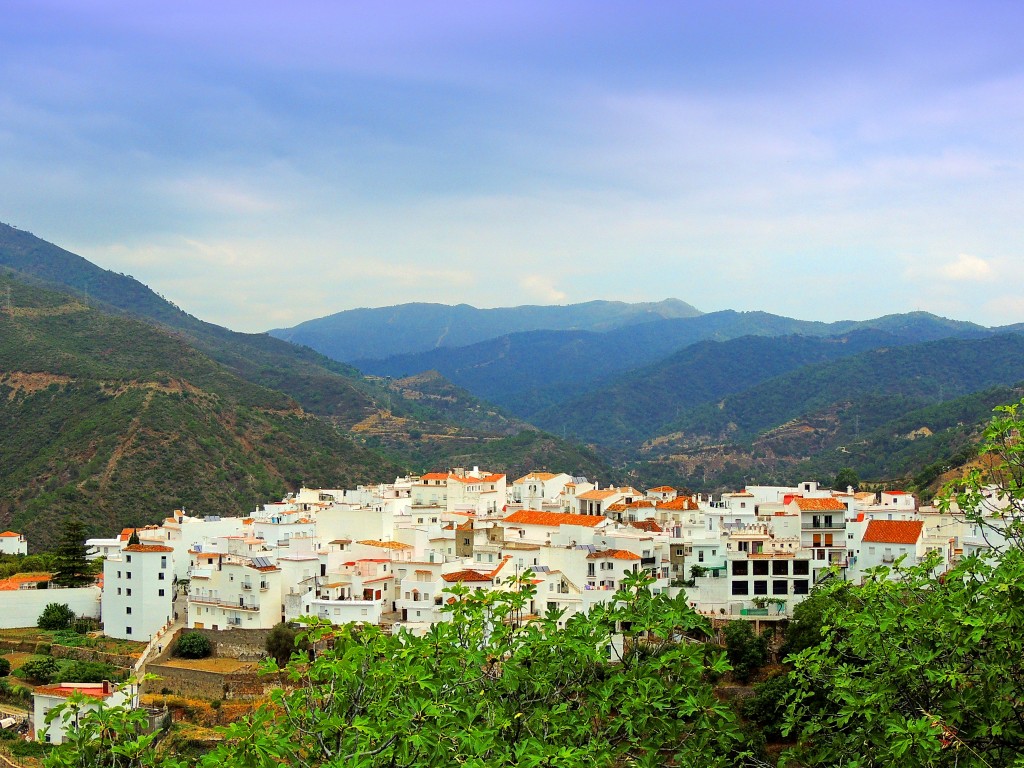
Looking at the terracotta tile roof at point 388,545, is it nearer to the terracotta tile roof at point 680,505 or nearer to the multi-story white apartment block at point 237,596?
the multi-story white apartment block at point 237,596

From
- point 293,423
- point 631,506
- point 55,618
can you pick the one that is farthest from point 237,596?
point 293,423

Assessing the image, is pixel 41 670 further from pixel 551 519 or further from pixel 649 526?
pixel 649 526

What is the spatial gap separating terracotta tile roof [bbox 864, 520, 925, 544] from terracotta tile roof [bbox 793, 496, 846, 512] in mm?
2124

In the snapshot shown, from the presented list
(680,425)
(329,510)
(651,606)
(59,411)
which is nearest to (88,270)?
(680,425)

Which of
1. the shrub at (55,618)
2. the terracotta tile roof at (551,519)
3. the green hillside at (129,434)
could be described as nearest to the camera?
the shrub at (55,618)

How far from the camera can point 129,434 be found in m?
62.3

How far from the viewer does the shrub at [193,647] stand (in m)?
32.2

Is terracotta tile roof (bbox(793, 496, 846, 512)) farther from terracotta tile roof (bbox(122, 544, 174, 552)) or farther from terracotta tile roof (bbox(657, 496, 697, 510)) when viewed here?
terracotta tile roof (bbox(122, 544, 174, 552))

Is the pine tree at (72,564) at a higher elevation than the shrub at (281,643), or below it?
higher

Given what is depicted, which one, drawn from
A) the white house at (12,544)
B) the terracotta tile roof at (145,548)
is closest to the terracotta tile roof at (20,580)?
the terracotta tile roof at (145,548)

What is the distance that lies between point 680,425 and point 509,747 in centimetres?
16060

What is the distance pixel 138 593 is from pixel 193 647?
10.0ft

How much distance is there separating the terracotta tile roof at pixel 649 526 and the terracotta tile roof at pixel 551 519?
1195 millimetres

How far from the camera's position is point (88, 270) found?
190250 mm
